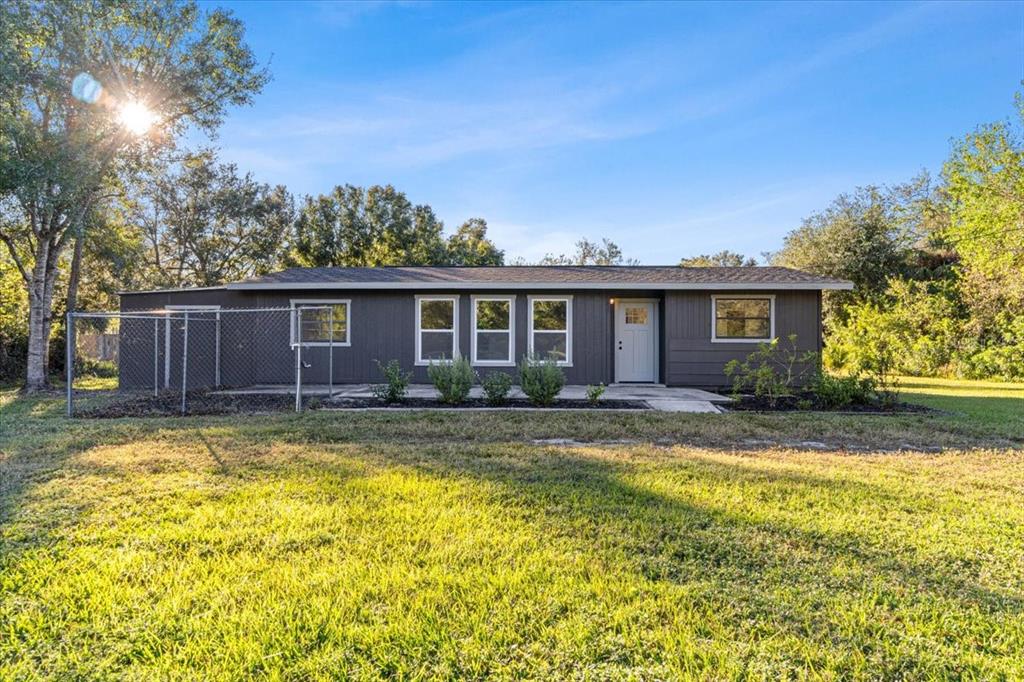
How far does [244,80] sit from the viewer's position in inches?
506

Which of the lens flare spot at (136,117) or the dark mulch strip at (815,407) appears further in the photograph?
the lens flare spot at (136,117)

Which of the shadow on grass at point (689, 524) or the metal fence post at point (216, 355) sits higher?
the metal fence post at point (216, 355)

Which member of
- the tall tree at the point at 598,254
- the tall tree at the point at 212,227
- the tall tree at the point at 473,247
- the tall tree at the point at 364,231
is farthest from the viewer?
the tall tree at the point at 598,254

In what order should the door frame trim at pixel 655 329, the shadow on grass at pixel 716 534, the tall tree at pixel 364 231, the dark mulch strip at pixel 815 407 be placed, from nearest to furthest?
the shadow on grass at pixel 716 534, the dark mulch strip at pixel 815 407, the door frame trim at pixel 655 329, the tall tree at pixel 364 231

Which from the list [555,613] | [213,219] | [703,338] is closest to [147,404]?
[555,613]

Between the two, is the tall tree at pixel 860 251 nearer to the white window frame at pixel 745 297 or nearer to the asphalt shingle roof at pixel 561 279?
the asphalt shingle roof at pixel 561 279

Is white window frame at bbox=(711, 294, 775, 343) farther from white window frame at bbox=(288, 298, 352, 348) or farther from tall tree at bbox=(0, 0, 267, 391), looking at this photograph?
tall tree at bbox=(0, 0, 267, 391)

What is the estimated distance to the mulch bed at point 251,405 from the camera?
7.57m

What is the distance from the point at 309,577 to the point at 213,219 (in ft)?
Answer: 82.3

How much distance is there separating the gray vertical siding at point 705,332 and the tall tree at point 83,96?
11.7 meters

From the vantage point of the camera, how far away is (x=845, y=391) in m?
8.39

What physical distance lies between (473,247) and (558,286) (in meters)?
18.2

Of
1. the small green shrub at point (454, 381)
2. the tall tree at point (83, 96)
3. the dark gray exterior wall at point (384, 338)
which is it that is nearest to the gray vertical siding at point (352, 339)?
the dark gray exterior wall at point (384, 338)

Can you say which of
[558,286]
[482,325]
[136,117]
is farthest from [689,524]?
[136,117]
